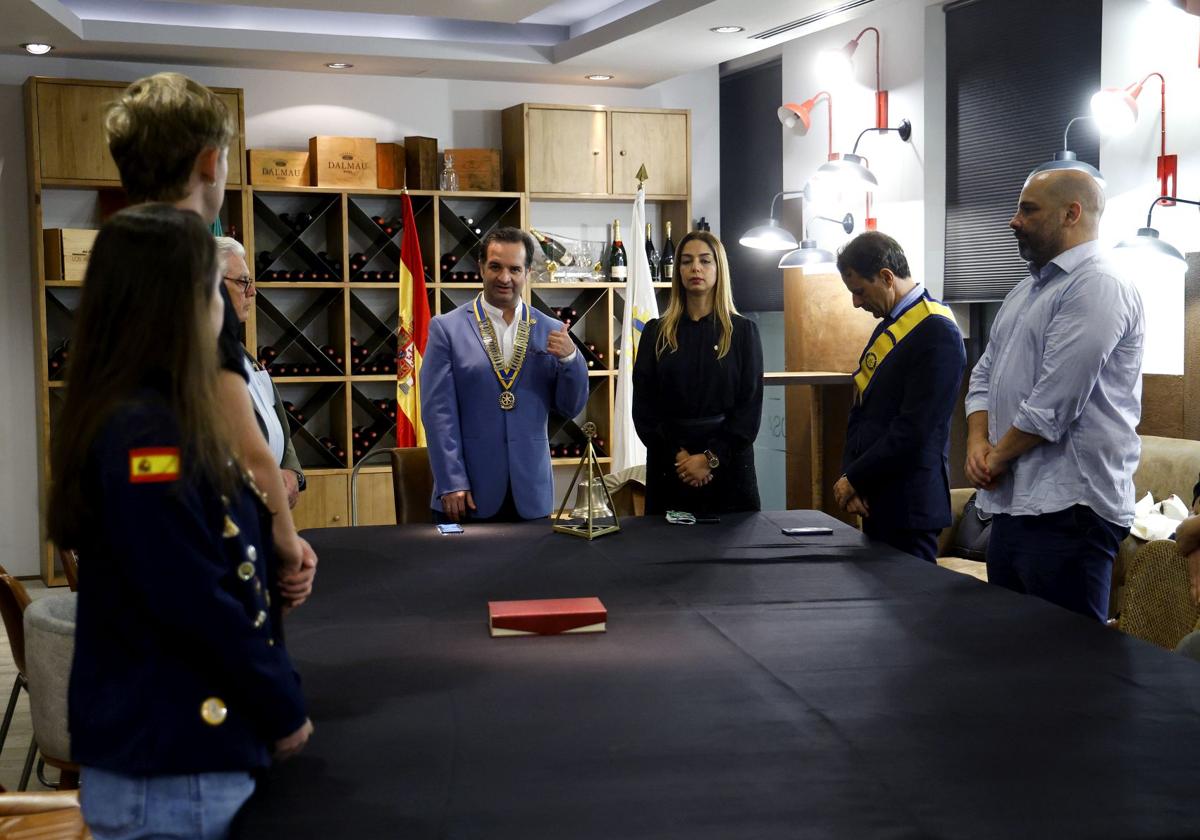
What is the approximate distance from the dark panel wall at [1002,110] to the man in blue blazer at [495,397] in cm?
287

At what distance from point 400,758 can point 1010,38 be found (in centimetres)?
528

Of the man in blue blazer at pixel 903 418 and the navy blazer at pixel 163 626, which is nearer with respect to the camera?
the navy blazer at pixel 163 626

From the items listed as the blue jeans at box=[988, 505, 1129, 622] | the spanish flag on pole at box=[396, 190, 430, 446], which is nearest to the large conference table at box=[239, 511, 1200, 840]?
the blue jeans at box=[988, 505, 1129, 622]

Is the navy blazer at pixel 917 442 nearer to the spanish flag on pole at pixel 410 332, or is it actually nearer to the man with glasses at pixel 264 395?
the man with glasses at pixel 264 395

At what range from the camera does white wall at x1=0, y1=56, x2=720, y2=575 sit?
6.63 metres

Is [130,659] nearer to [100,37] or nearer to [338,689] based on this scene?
[338,689]

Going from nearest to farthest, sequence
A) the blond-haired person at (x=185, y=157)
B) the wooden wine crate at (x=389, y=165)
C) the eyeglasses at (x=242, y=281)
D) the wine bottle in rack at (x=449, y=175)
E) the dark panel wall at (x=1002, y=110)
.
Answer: the blond-haired person at (x=185, y=157), the eyeglasses at (x=242, y=281), the dark panel wall at (x=1002, y=110), the wooden wine crate at (x=389, y=165), the wine bottle in rack at (x=449, y=175)

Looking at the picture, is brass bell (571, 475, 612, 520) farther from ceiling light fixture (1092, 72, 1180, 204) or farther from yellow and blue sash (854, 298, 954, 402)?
ceiling light fixture (1092, 72, 1180, 204)

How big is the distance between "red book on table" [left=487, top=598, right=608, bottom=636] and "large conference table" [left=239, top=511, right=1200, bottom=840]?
4cm

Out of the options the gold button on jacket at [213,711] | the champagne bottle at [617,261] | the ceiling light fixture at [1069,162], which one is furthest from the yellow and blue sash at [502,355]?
the champagne bottle at [617,261]

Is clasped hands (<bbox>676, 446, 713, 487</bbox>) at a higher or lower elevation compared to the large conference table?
higher

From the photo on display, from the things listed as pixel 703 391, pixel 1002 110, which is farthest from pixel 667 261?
pixel 703 391

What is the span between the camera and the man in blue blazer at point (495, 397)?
391 cm

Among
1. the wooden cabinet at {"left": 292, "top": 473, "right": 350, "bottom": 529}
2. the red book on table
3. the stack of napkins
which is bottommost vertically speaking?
the wooden cabinet at {"left": 292, "top": 473, "right": 350, "bottom": 529}
